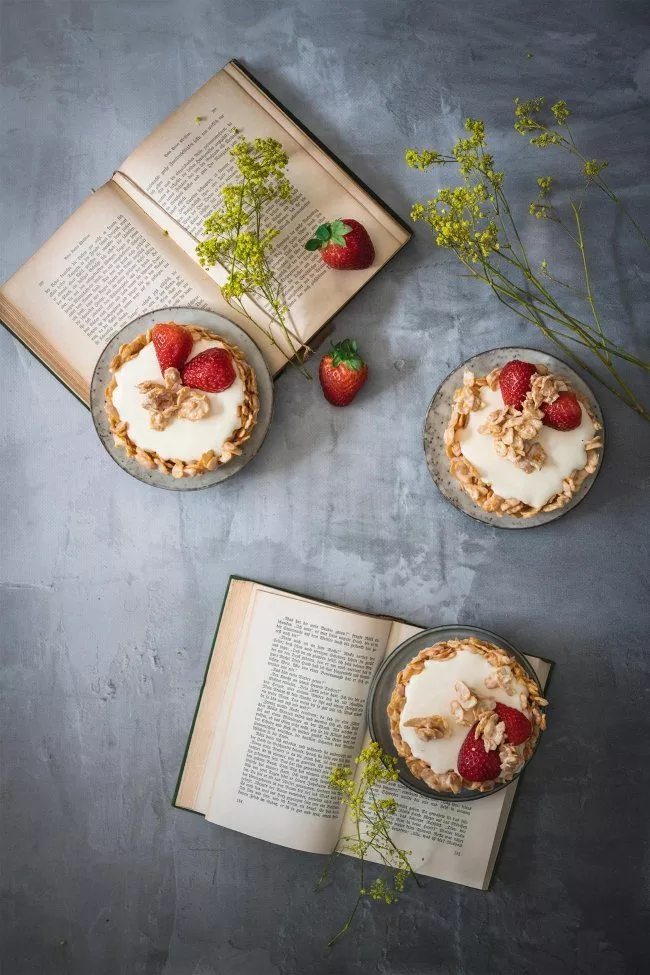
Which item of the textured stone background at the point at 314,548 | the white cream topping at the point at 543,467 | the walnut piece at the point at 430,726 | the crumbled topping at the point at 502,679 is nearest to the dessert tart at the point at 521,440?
the white cream topping at the point at 543,467

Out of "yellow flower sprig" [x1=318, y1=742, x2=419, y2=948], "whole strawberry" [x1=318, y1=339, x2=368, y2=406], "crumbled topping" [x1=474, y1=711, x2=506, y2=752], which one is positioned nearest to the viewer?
"crumbled topping" [x1=474, y1=711, x2=506, y2=752]

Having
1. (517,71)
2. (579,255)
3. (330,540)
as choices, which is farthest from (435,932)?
(517,71)

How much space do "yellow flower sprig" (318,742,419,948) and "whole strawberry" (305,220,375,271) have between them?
108 centimetres

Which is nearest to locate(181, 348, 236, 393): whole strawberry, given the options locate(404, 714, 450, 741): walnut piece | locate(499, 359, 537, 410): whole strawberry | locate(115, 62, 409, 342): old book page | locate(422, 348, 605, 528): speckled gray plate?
locate(115, 62, 409, 342): old book page

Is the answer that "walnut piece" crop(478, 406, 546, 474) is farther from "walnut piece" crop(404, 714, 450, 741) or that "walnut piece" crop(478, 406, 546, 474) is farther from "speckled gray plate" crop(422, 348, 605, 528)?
"walnut piece" crop(404, 714, 450, 741)

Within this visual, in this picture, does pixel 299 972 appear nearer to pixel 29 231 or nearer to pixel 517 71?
pixel 29 231

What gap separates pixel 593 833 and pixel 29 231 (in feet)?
6.64

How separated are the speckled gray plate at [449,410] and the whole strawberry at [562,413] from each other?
13 centimetres

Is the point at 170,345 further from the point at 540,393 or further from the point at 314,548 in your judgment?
the point at 540,393

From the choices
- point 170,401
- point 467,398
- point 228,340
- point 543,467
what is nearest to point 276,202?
point 228,340

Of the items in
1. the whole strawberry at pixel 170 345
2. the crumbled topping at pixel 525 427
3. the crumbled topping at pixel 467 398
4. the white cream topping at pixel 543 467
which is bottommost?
the white cream topping at pixel 543 467

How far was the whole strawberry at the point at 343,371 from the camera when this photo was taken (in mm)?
1615

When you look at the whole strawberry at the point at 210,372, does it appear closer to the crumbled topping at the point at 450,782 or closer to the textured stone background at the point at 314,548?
the textured stone background at the point at 314,548

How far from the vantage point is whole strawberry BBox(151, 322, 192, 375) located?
4.92ft
